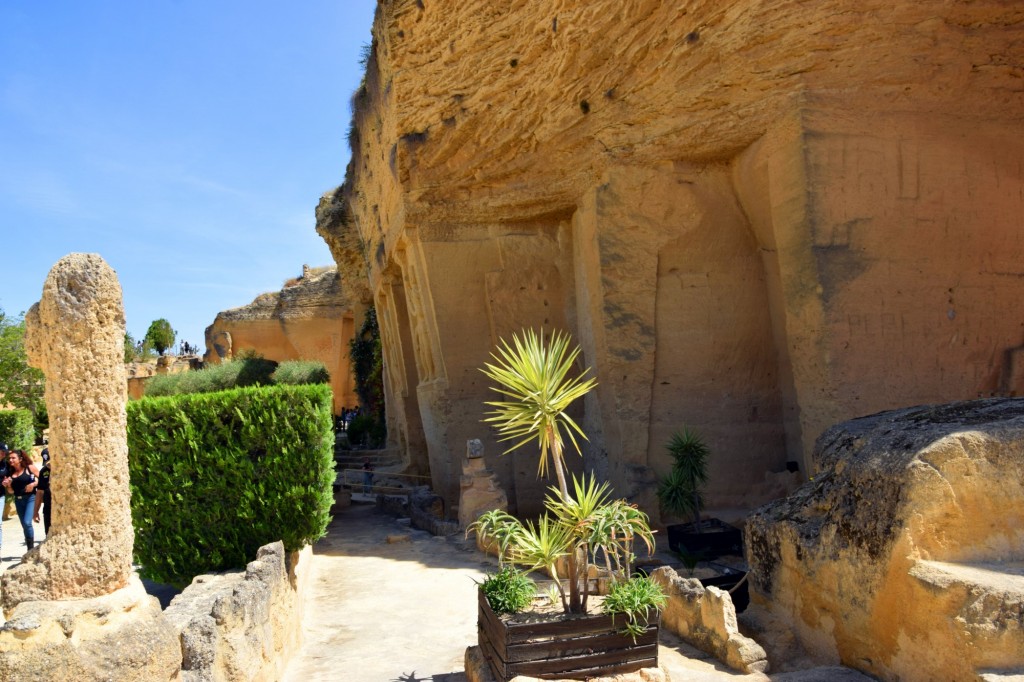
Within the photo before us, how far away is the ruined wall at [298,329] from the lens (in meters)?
33.9

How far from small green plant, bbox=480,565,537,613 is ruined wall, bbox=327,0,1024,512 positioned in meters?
6.19

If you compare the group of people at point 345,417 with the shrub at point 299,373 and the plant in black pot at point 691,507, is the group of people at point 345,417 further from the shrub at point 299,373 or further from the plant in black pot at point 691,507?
the plant in black pot at point 691,507

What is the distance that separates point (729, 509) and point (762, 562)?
5.26 m

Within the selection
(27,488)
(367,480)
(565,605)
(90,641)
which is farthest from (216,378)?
(90,641)

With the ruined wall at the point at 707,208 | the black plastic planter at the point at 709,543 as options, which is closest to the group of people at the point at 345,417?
the ruined wall at the point at 707,208

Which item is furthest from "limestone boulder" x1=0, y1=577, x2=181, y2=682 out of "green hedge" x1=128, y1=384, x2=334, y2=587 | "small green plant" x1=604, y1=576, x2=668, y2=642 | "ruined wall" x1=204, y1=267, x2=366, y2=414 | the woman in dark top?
"ruined wall" x1=204, y1=267, x2=366, y2=414

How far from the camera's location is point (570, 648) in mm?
5160

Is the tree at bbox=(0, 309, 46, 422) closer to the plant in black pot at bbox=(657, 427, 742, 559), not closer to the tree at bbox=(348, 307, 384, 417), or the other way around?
the tree at bbox=(348, 307, 384, 417)

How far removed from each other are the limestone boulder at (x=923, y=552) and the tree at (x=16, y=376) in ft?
96.8

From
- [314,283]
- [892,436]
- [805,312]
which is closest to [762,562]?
[892,436]

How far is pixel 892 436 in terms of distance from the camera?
19.7 feet

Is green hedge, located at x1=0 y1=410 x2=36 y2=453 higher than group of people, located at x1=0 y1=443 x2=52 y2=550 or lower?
higher

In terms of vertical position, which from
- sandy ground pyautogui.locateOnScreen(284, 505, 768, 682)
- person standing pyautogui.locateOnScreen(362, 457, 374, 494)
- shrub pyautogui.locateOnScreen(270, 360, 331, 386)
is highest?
shrub pyautogui.locateOnScreen(270, 360, 331, 386)

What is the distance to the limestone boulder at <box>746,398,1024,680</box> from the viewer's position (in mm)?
4699
